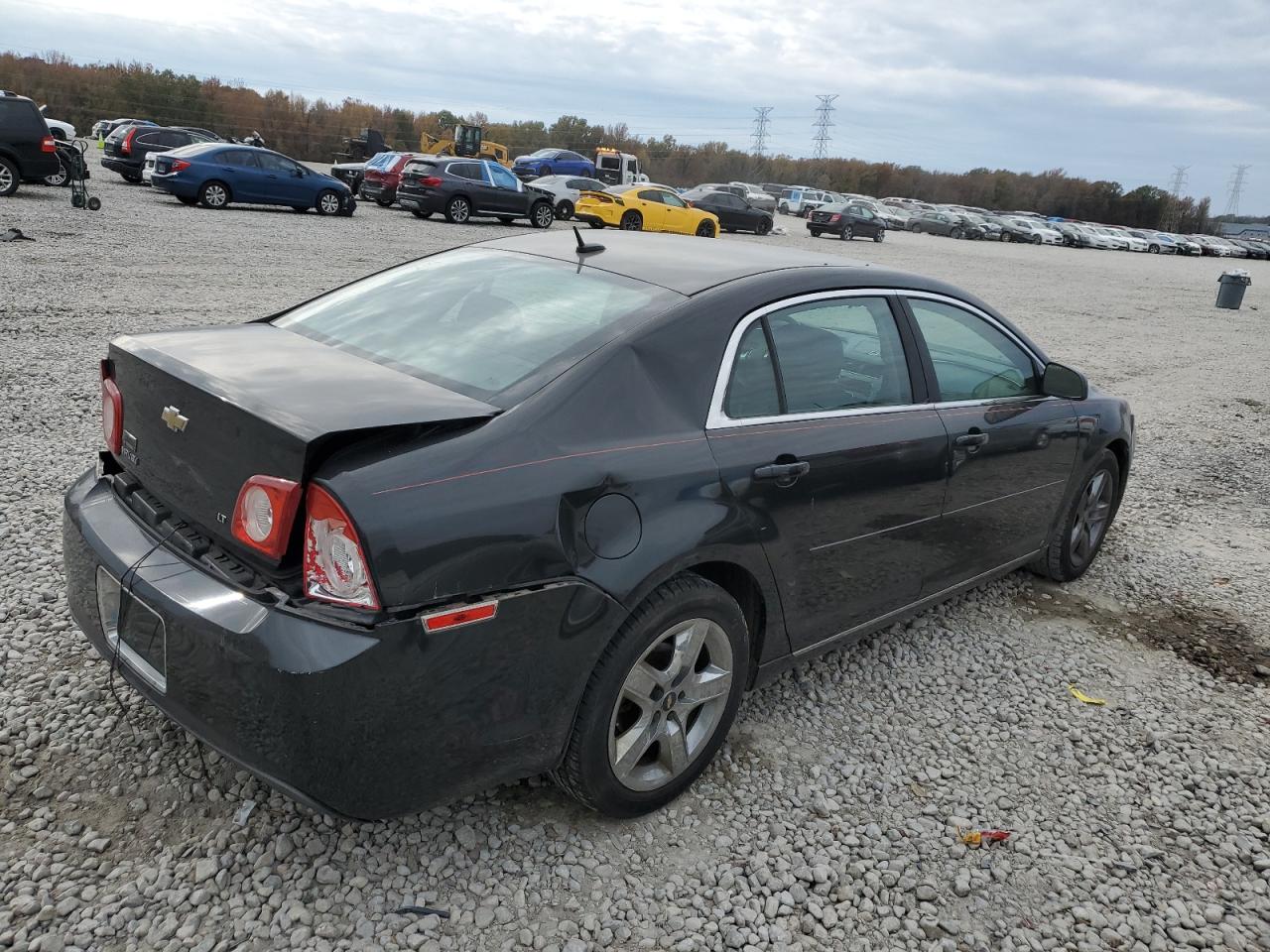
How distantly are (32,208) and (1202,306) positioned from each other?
24978 millimetres

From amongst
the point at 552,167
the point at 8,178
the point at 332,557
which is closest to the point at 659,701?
the point at 332,557

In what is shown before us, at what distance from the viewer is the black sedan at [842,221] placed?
35281mm

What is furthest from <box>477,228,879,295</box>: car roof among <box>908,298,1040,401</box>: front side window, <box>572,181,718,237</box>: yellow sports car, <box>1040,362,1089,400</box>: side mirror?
<box>572,181,718,237</box>: yellow sports car

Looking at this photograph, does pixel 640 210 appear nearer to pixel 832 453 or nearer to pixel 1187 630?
pixel 1187 630

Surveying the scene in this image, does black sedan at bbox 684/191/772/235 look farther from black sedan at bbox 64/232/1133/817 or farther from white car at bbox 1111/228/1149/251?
white car at bbox 1111/228/1149/251

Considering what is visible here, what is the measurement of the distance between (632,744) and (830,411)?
1303 mm

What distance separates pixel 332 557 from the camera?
2213 millimetres

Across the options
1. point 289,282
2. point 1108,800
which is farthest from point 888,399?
point 289,282

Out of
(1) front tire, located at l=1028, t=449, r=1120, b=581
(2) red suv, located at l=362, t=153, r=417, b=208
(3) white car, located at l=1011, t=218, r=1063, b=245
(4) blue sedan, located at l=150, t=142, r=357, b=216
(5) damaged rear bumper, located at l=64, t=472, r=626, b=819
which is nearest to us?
(5) damaged rear bumper, located at l=64, t=472, r=626, b=819

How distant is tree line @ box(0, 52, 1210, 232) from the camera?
150ft

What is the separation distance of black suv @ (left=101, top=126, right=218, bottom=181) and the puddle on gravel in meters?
25.1

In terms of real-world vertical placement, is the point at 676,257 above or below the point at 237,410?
above

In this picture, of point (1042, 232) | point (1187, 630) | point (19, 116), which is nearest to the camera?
point (1187, 630)

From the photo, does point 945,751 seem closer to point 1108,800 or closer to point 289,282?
point 1108,800
